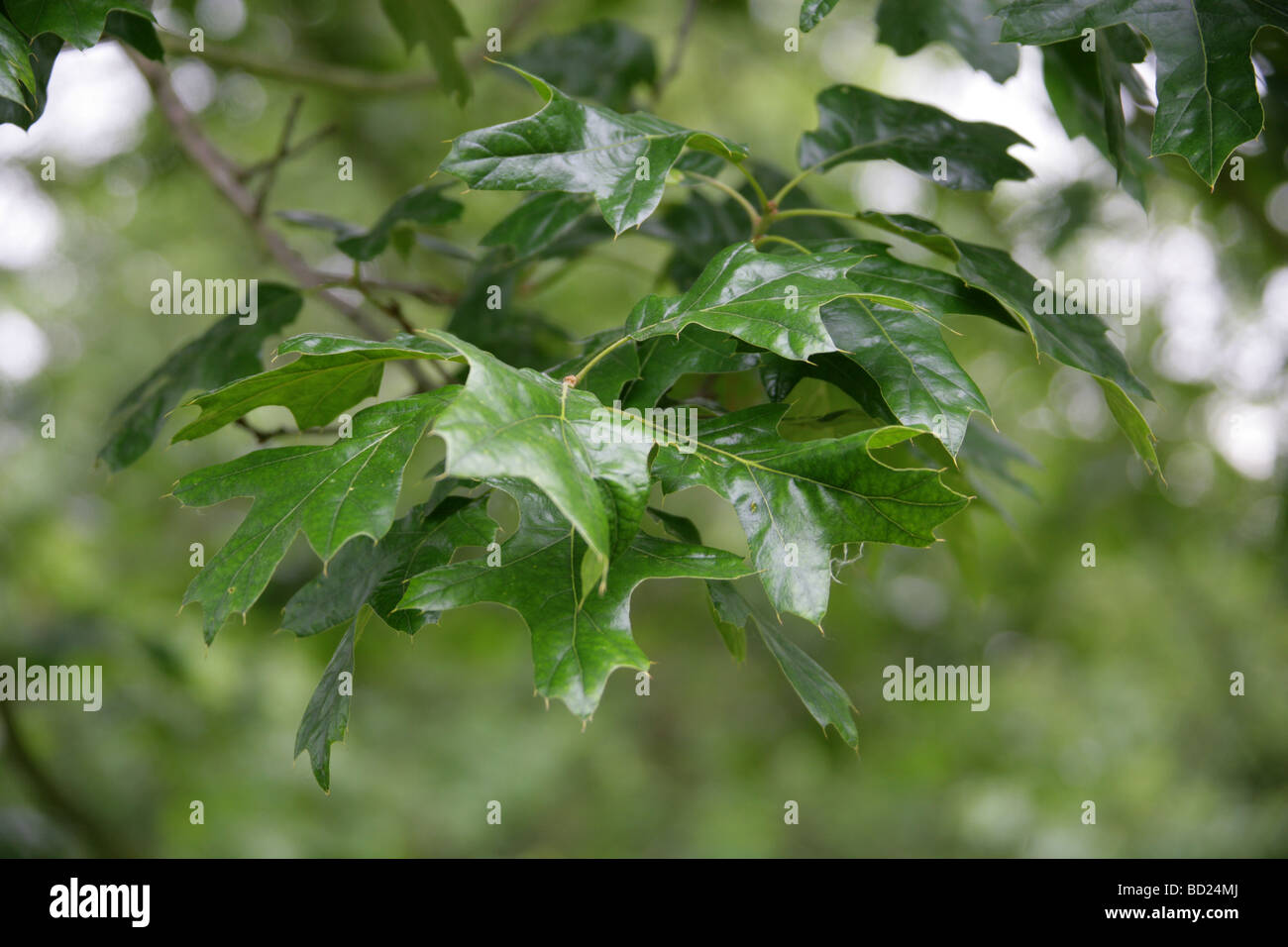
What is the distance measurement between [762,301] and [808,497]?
0.14 metres

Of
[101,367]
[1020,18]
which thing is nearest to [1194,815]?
[1020,18]

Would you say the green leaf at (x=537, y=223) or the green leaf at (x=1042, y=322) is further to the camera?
the green leaf at (x=537, y=223)

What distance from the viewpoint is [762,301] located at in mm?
655

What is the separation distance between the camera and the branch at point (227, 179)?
4.10ft

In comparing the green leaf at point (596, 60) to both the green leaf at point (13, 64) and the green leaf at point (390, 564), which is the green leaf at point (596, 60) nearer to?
the green leaf at point (13, 64)

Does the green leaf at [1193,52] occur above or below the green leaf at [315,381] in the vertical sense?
above

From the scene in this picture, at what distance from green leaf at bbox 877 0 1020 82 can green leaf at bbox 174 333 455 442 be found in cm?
74

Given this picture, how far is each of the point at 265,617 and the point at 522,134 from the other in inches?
105

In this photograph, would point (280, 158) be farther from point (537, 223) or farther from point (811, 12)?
point (811, 12)

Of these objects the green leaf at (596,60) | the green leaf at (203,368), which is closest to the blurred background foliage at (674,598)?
the green leaf at (596,60)

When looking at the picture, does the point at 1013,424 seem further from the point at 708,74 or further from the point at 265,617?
the point at 265,617

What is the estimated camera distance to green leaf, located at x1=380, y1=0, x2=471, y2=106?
4.41 feet

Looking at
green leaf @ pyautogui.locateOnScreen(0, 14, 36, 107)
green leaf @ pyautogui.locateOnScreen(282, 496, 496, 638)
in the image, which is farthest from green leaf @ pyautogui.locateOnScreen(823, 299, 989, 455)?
green leaf @ pyautogui.locateOnScreen(0, 14, 36, 107)

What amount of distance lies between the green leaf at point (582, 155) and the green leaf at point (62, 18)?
40cm
